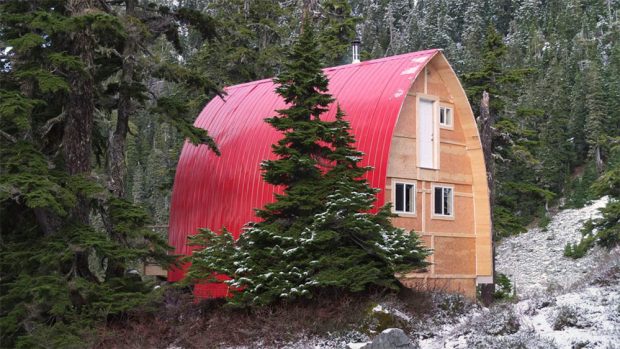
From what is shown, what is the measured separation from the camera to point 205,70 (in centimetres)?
3419

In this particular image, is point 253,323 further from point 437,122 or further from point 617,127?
point 617,127

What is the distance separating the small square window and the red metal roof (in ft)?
6.23

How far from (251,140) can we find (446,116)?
579cm

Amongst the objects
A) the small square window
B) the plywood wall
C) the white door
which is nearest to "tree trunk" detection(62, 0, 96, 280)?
the plywood wall

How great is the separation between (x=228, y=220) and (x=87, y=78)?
633 centimetres

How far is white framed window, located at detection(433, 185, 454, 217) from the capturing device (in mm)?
22172

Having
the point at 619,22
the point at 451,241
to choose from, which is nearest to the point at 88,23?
the point at 451,241

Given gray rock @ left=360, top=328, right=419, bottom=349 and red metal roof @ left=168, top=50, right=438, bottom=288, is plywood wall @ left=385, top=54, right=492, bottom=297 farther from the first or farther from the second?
gray rock @ left=360, top=328, right=419, bottom=349

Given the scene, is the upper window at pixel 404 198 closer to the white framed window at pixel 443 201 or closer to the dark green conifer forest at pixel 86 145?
the white framed window at pixel 443 201

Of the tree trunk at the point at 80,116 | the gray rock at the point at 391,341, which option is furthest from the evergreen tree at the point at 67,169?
the gray rock at the point at 391,341

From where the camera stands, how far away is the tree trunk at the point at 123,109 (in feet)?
62.7

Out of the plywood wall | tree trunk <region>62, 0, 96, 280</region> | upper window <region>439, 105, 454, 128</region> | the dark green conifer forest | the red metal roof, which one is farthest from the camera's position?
upper window <region>439, 105, 454, 128</region>

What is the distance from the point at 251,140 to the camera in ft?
75.8

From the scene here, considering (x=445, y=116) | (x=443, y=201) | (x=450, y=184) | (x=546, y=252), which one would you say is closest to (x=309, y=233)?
(x=443, y=201)
